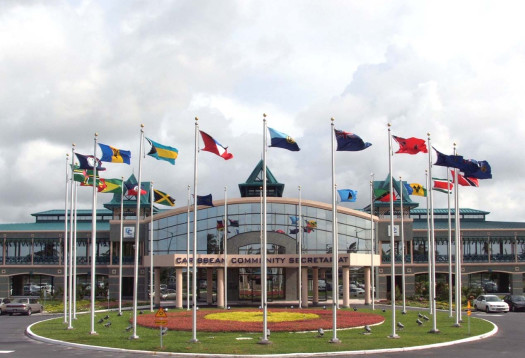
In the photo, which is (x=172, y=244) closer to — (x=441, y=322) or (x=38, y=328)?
(x=38, y=328)

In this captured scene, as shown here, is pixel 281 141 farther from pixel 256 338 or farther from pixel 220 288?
pixel 220 288

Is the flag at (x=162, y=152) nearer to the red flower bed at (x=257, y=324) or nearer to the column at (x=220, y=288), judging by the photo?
the red flower bed at (x=257, y=324)

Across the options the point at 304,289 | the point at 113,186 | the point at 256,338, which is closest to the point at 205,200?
the point at 113,186

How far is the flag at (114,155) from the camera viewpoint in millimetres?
32156

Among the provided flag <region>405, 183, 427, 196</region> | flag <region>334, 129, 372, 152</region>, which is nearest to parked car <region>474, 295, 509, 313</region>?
flag <region>405, 183, 427, 196</region>

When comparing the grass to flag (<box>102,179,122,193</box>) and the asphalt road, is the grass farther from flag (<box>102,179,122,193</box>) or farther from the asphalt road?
flag (<box>102,179,122,193</box>)

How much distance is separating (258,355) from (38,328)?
702 inches

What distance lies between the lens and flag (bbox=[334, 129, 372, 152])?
1151 inches

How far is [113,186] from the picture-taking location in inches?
1452

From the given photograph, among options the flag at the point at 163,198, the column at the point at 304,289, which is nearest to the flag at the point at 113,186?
the flag at the point at 163,198

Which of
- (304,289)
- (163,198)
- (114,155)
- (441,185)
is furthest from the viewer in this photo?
(304,289)

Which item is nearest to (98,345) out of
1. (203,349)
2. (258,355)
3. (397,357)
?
(203,349)

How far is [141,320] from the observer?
128ft

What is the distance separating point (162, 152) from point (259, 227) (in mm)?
31076
